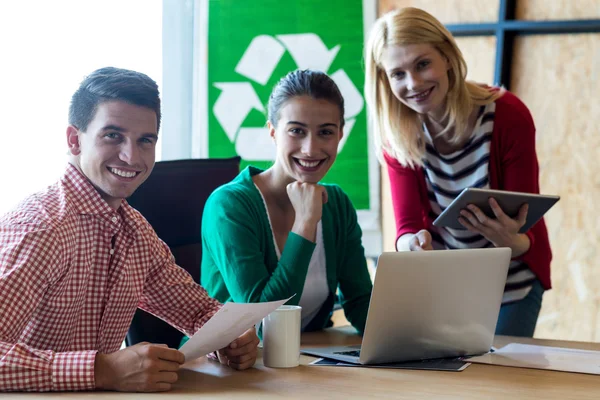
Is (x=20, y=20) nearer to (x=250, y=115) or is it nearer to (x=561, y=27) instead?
(x=250, y=115)

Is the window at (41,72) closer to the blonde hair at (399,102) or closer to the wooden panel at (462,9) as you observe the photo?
the blonde hair at (399,102)

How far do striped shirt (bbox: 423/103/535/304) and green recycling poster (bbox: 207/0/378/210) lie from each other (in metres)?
1.14

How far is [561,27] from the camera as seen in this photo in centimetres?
292

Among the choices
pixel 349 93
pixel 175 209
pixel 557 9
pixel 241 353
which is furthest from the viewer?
pixel 349 93

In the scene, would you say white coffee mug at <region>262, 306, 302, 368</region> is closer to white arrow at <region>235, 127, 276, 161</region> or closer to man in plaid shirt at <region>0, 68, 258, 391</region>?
man in plaid shirt at <region>0, 68, 258, 391</region>

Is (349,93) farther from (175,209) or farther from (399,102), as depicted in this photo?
(175,209)

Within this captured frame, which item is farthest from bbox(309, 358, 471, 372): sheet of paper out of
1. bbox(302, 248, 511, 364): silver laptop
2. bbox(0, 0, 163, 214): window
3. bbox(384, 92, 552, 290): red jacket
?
bbox(0, 0, 163, 214): window

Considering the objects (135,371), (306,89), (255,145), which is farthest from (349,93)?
(135,371)

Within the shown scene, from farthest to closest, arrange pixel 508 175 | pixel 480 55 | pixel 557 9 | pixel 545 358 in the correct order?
pixel 480 55
pixel 557 9
pixel 508 175
pixel 545 358

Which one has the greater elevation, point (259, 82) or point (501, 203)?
point (259, 82)

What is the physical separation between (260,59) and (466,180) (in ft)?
4.91

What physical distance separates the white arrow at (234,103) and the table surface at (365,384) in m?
1.97

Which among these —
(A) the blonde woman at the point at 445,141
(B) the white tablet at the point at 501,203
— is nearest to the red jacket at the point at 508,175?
(A) the blonde woman at the point at 445,141

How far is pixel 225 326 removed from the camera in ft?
4.00
